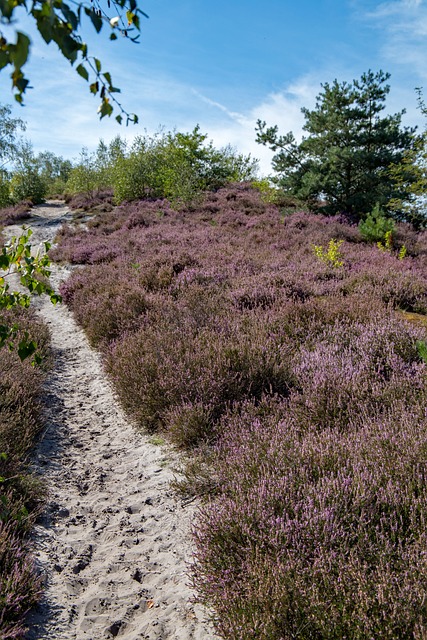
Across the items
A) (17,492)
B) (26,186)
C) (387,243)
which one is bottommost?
(17,492)

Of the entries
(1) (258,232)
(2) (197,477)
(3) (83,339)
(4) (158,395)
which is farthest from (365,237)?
(2) (197,477)

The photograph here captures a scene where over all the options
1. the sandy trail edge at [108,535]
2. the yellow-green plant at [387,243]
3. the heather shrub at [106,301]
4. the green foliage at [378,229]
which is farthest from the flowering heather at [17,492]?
the green foliage at [378,229]

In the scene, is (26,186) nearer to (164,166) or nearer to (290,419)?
(164,166)

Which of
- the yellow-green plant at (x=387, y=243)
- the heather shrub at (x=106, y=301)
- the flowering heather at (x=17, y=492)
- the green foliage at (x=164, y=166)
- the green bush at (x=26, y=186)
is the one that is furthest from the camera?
the green bush at (x=26, y=186)

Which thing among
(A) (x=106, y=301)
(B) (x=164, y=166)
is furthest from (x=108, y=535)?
(B) (x=164, y=166)

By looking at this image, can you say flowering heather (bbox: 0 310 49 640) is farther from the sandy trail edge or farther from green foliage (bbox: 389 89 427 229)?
green foliage (bbox: 389 89 427 229)

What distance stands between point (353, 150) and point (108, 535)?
16695mm

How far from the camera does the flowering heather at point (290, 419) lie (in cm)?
205

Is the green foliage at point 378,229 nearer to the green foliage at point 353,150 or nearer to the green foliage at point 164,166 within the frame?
the green foliage at point 353,150

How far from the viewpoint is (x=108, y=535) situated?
3232 mm

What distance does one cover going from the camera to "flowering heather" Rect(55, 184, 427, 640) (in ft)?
6.72

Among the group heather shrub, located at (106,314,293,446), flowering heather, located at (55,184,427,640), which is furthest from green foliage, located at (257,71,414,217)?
heather shrub, located at (106,314,293,446)

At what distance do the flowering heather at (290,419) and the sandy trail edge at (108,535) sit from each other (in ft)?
0.80

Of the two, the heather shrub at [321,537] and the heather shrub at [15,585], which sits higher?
the heather shrub at [321,537]
